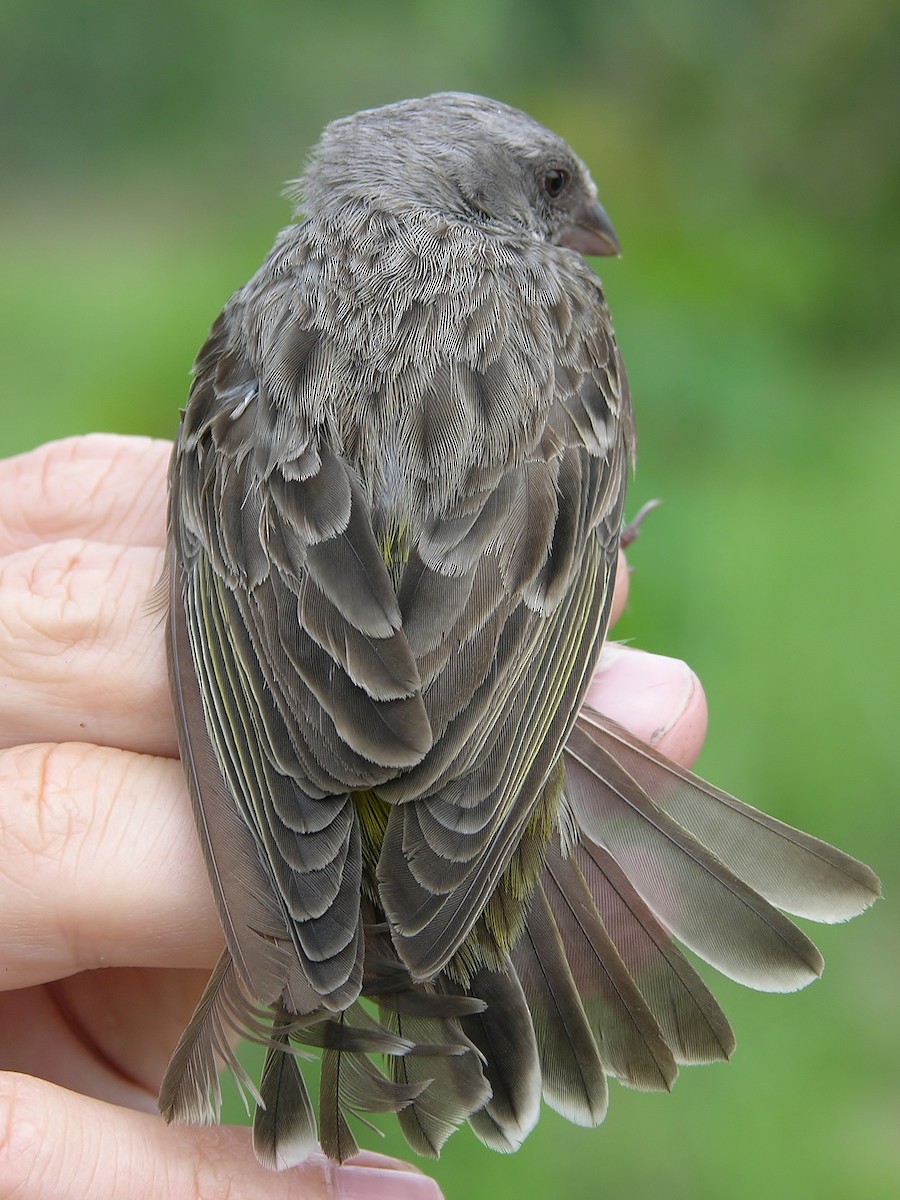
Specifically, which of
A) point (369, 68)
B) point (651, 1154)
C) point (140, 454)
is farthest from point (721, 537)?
point (369, 68)

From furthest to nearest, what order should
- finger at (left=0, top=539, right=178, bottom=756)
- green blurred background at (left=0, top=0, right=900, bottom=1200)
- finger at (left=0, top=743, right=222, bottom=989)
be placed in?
1. green blurred background at (left=0, top=0, right=900, bottom=1200)
2. finger at (left=0, top=539, right=178, bottom=756)
3. finger at (left=0, top=743, right=222, bottom=989)

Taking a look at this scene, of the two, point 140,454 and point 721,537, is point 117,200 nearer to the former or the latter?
point 721,537

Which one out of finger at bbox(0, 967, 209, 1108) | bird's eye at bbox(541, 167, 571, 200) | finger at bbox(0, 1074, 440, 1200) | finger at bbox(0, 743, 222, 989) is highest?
bird's eye at bbox(541, 167, 571, 200)

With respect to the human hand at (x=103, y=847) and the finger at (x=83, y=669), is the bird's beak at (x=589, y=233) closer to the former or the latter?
the human hand at (x=103, y=847)

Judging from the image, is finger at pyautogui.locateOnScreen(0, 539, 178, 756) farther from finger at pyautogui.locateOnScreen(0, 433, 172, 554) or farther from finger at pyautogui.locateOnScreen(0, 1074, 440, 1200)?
finger at pyautogui.locateOnScreen(0, 1074, 440, 1200)

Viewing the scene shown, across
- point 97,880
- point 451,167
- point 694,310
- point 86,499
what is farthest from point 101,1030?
point 694,310

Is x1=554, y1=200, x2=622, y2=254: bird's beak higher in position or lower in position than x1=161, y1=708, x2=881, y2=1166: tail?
higher

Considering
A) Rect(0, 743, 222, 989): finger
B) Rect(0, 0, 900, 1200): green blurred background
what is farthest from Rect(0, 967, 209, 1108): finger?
Rect(0, 0, 900, 1200): green blurred background
